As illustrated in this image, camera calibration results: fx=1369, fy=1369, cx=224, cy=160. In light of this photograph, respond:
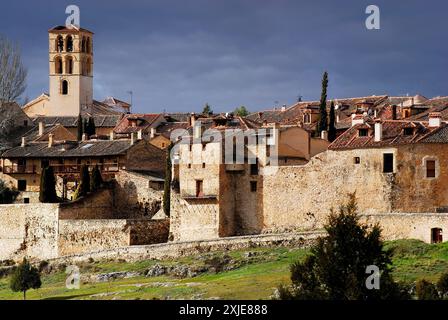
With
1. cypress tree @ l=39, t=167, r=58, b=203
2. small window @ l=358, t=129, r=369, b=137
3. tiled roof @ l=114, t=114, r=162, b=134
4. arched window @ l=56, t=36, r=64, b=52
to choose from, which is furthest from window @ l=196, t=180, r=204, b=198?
arched window @ l=56, t=36, r=64, b=52

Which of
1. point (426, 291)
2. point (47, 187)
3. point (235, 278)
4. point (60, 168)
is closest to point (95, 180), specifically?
point (47, 187)

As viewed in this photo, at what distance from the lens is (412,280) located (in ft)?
184

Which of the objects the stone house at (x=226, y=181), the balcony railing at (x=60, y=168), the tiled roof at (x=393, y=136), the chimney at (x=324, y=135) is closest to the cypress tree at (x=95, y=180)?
the balcony railing at (x=60, y=168)

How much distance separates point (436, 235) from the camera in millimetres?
64062

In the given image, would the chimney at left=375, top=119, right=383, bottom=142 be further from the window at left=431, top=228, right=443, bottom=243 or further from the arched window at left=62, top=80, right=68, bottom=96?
the arched window at left=62, top=80, right=68, bottom=96

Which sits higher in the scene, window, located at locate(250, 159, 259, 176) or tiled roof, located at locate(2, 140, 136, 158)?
tiled roof, located at locate(2, 140, 136, 158)

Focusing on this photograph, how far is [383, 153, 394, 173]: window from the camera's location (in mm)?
68312

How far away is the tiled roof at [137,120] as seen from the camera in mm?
105750

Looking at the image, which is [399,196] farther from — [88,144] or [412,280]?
[88,144]

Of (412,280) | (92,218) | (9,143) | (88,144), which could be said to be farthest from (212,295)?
(9,143)

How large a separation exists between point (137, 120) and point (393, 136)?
42.2 m

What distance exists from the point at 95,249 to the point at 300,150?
1339cm

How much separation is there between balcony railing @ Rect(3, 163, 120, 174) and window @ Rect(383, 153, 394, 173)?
82.0 feet

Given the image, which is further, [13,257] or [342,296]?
[13,257]
